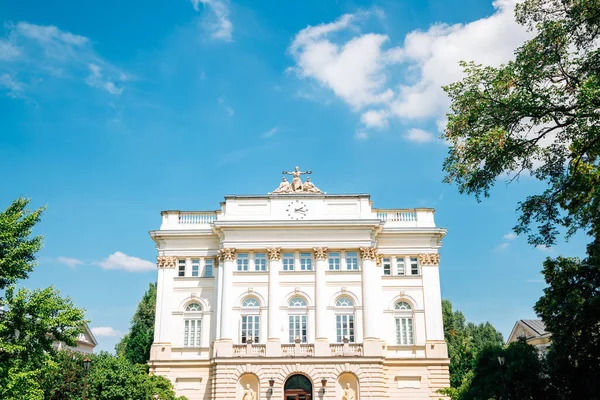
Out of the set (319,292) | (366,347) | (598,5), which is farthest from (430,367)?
(598,5)

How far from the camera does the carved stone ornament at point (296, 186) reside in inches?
1634

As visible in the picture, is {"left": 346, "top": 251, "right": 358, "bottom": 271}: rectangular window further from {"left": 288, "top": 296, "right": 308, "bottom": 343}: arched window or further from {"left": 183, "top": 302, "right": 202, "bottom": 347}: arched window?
{"left": 183, "top": 302, "right": 202, "bottom": 347}: arched window

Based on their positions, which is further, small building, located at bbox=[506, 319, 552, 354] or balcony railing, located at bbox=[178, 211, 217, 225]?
small building, located at bbox=[506, 319, 552, 354]

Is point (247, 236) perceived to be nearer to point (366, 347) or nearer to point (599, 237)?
point (366, 347)

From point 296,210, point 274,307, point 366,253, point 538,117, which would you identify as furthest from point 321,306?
point 538,117

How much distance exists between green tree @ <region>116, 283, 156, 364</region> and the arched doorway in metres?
11.6

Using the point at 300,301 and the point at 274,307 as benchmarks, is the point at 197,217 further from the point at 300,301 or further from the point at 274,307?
the point at 300,301

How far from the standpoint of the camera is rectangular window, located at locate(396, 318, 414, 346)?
39.4 metres

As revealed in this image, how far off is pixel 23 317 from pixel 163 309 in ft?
56.7

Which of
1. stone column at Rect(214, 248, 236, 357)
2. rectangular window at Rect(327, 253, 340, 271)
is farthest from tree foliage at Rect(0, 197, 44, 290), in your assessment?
rectangular window at Rect(327, 253, 340, 271)

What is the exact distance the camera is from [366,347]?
122 ft

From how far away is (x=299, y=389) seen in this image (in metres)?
36.9

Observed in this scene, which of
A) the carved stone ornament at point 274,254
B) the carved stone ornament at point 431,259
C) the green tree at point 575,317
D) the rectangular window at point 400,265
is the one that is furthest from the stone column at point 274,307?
the green tree at point 575,317

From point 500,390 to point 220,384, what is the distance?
17.3 m
